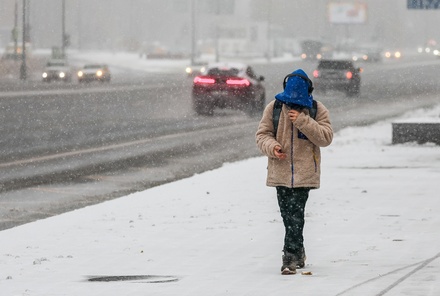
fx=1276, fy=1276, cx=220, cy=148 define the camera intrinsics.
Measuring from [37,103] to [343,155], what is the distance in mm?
23023

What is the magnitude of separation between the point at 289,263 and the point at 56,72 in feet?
204

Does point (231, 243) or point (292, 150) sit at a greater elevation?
point (292, 150)

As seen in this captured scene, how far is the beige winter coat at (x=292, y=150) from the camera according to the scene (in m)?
9.15

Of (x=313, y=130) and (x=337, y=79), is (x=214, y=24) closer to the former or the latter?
(x=337, y=79)

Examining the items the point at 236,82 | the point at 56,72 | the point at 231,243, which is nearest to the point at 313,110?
the point at 231,243

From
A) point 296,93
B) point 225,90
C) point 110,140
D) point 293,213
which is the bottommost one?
point 110,140

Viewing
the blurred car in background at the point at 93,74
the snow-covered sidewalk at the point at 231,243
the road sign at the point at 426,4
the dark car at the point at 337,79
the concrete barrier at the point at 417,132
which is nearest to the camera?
the snow-covered sidewalk at the point at 231,243

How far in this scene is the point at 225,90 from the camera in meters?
37.4

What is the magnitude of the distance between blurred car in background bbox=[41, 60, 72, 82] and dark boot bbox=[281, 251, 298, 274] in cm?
6087

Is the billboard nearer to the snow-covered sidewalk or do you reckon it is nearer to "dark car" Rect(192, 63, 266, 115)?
"dark car" Rect(192, 63, 266, 115)

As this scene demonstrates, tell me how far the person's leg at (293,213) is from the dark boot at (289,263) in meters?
0.03

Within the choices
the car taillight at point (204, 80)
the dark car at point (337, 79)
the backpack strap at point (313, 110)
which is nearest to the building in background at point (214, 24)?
the dark car at point (337, 79)

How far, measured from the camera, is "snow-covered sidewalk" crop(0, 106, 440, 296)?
8.70 meters

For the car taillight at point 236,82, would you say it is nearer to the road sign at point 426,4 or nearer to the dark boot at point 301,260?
the road sign at point 426,4
